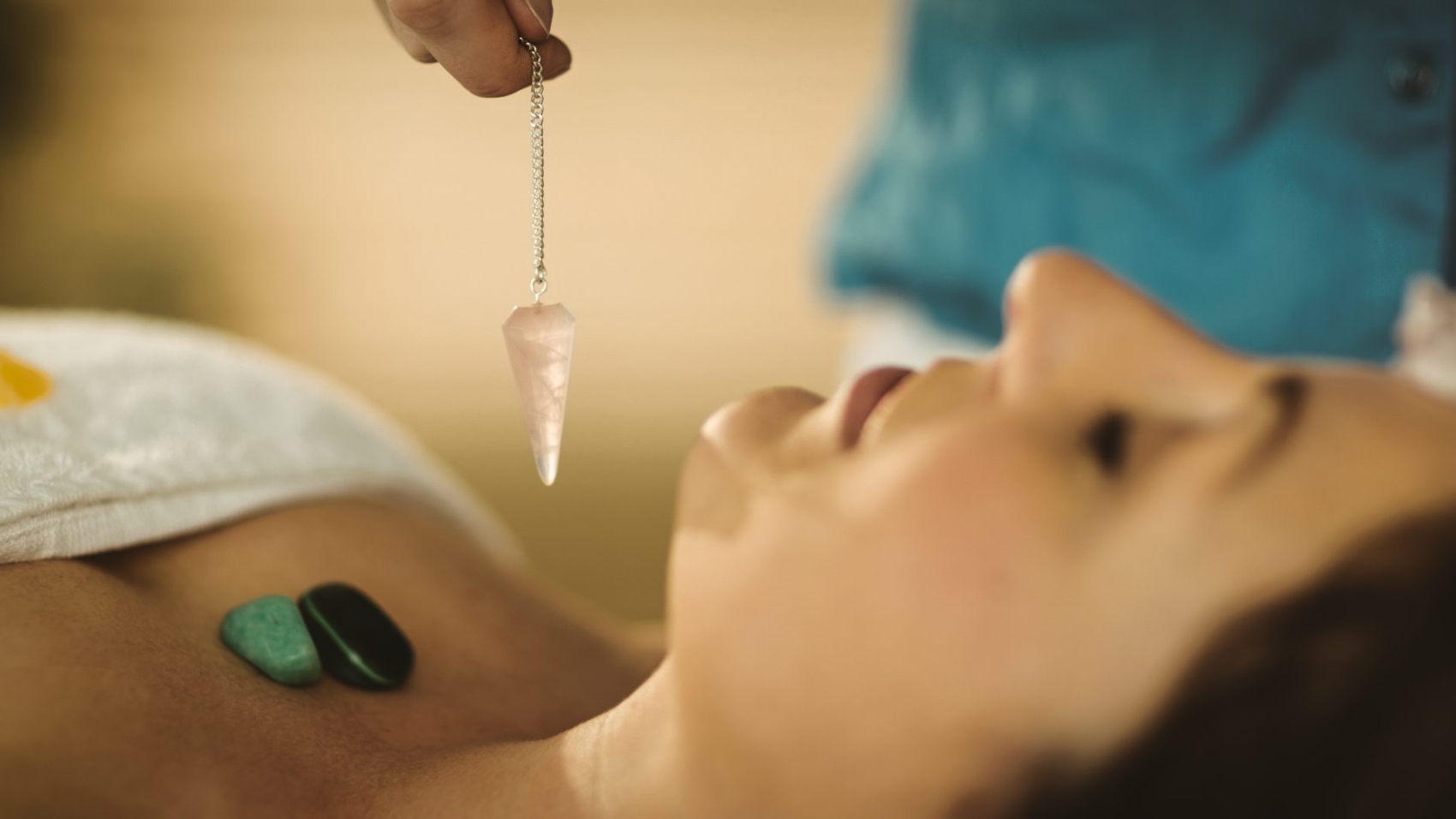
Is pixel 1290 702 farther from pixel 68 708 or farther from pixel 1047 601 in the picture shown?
pixel 68 708

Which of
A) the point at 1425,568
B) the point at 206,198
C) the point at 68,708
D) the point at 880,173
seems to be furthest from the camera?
the point at 206,198

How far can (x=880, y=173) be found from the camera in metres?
1.63

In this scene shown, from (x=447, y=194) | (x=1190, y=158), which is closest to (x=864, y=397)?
(x=1190, y=158)

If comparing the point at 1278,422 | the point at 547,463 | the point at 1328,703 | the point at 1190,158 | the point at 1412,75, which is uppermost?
the point at 1412,75

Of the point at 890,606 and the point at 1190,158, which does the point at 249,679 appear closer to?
the point at 890,606

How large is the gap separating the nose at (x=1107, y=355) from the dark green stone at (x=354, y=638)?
500 mm

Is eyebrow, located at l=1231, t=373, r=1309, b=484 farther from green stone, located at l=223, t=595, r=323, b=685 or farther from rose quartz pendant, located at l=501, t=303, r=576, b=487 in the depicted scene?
green stone, located at l=223, t=595, r=323, b=685

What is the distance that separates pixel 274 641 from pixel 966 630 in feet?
1.64

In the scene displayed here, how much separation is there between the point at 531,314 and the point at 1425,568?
2.03ft

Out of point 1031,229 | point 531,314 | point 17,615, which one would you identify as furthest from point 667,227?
point 17,615

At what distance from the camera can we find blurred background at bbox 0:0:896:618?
2898 millimetres

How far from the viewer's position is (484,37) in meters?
0.90

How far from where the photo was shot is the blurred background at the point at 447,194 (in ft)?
9.51

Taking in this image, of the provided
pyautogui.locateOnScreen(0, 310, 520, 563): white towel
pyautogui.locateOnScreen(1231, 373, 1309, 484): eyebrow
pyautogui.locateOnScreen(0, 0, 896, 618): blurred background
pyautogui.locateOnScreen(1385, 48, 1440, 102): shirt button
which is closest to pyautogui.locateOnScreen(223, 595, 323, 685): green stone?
pyautogui.locateOnScreen(0, 310, 520, 563): white towel
